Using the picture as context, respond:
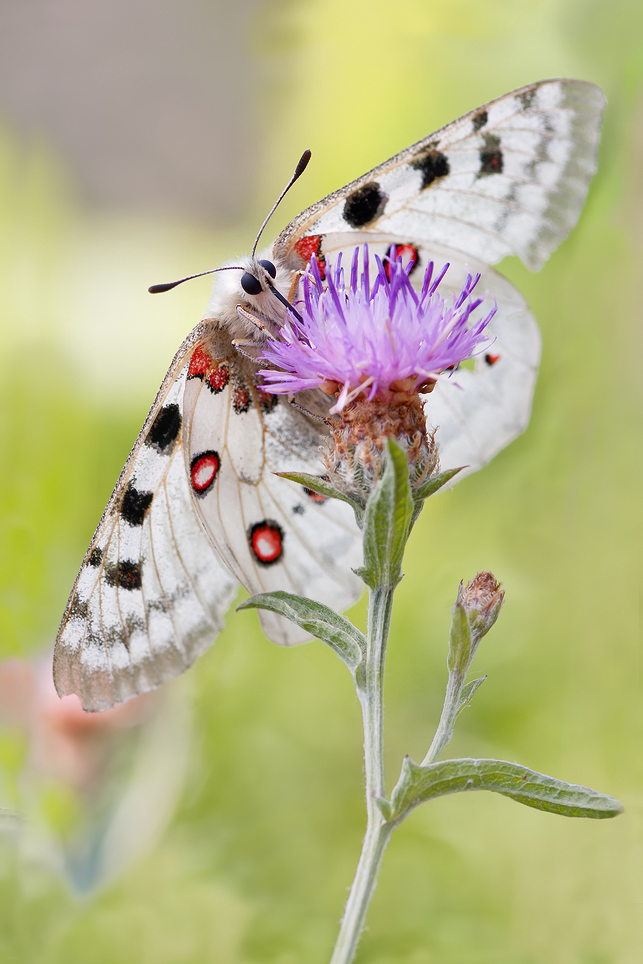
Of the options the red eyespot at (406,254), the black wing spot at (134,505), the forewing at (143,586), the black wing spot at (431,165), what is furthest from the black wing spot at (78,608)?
the black wing spot at (431,165)

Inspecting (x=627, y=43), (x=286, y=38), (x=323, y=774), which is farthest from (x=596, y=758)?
(x=286, y=38)

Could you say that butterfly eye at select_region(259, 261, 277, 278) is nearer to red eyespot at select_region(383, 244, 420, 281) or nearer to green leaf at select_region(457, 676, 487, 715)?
red eyespot at select_region(383, 244, 420, 281)

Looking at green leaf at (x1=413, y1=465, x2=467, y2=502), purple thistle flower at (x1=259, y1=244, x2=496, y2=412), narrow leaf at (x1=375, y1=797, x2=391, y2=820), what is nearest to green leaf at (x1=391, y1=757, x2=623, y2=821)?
Result: narrow leaf at (x1=375, y1=797, x2=391, y2=820)

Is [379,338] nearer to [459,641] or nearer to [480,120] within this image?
[459,641]

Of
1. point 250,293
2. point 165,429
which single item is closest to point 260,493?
point 165,429

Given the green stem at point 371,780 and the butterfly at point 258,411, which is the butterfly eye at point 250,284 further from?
the green stem at point 371,780
